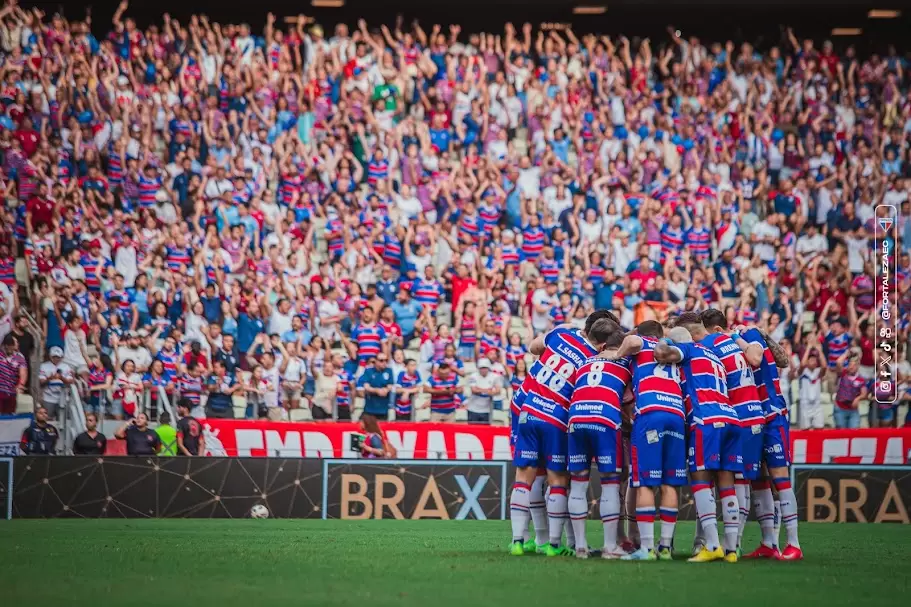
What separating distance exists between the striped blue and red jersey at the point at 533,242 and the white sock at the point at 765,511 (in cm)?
1263

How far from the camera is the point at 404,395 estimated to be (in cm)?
2098

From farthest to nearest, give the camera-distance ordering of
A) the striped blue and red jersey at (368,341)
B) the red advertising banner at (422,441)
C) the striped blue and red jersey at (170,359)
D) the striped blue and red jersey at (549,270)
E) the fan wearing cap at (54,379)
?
the striped blue and red jersey at (549,270) < the striped blue and red jersey at (368,341) < the striped blue and red jersey at (170,359) < the red advertising banner at (422,441) < the fan wearing cap at (54,379)

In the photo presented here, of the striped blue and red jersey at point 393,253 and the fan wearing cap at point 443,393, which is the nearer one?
the fan wearing cap at point 443,393

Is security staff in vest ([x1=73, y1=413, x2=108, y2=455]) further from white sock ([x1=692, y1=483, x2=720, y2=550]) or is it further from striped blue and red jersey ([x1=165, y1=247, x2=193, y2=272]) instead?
white sock ([x1=692, y1=483, x2=720, y2=550])

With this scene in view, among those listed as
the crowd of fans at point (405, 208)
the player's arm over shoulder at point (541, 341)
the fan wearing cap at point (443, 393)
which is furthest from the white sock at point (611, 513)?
the crowd of fans at point (405, 208)

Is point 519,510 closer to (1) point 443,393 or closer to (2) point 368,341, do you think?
(1) point 443,393

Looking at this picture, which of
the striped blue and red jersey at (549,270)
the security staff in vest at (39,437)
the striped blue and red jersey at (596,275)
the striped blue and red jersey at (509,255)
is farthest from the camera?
the striped blue and red jersey at (509,255)

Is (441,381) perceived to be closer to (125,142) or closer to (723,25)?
(125,142)

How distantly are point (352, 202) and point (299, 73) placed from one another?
3875 millimetres

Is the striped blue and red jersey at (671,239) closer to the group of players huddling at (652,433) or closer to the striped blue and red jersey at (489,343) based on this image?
the striped blue and red jersey at (489,343)

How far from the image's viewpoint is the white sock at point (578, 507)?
1121 cm

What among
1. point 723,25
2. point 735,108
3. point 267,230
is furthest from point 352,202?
point 723,25

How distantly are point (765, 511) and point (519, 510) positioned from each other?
7.44 ft

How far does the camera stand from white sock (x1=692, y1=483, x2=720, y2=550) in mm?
11109
